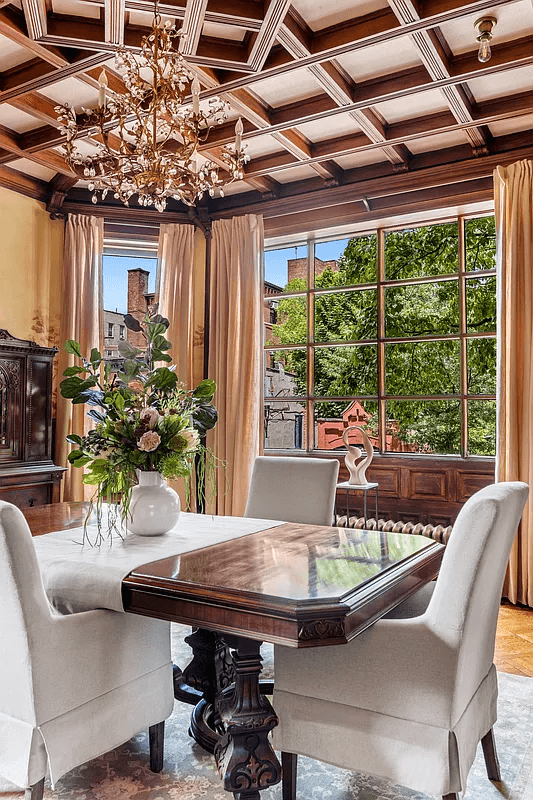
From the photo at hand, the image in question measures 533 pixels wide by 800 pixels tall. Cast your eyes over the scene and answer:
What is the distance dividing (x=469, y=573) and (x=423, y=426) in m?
3.00

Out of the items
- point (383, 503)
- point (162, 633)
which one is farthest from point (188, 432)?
point (383, 503)

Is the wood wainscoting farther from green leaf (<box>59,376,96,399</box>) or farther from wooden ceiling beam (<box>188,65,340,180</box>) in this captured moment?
green leaf (<box>59,376,96,399</box>)

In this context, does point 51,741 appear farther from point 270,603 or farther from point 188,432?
point 188,432

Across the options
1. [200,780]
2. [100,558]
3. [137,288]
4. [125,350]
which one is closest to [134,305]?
[137,288]

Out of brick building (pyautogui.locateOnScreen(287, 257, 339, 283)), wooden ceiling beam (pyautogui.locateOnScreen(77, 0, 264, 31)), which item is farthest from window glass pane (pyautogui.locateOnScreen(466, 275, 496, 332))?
wooden ceiling beam (pyautogui.locateOnScreen(77, 0, 264, 31))

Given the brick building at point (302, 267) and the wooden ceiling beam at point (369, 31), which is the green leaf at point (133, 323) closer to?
the wooden ceiling beam at point (369, 31)

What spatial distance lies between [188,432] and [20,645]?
89 centimetres

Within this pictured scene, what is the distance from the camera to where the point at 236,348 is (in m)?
4.73

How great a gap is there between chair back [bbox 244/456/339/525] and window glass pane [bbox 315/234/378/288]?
7.16 ft

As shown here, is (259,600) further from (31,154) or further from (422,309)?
(31,154)

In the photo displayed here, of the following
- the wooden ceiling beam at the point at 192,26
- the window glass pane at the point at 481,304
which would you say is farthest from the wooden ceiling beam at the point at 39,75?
the window glass pane at the point at 481,304

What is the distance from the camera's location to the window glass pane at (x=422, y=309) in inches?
173

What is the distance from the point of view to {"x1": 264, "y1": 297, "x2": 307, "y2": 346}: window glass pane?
493 centimetres

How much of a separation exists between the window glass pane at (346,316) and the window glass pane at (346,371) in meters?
0.10
